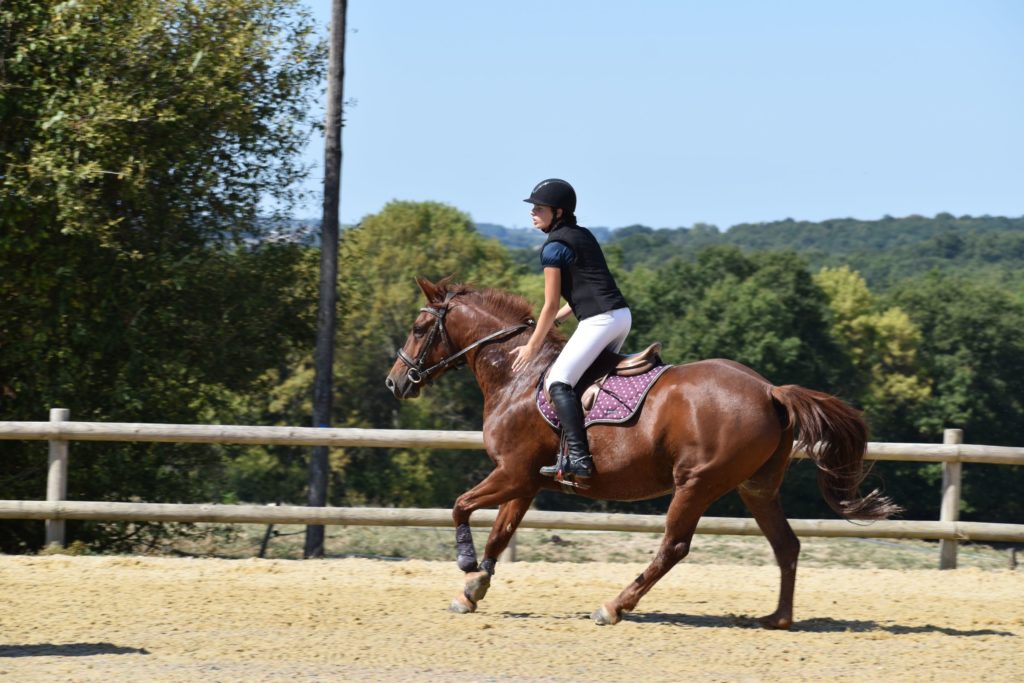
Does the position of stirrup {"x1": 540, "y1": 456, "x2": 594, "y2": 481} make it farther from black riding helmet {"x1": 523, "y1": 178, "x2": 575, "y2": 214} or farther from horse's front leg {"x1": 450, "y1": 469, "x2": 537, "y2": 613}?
black riding helmet {"x1": 523, "y1": 178, "x2": 575, "y2": 214}

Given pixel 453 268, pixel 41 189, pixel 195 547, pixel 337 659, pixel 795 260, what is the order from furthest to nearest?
pixel 795 260 → pixel 453 268 → pixel 195 547 → pixel 41 189 → pixel 337 659

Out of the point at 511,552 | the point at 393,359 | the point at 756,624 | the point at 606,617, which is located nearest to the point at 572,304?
the point at 606,617

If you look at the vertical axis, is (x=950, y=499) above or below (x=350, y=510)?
above

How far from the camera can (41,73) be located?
12.5 m

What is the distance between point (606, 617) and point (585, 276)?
6.63 feet

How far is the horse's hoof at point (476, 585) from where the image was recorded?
7.50 m

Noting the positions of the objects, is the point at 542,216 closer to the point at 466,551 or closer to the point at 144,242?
the point at 466,551

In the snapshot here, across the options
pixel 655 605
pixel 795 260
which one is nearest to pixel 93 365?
pixel 655 605

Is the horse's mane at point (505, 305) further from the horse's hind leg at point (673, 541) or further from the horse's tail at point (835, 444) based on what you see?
the horse's tail at point (835, 444)

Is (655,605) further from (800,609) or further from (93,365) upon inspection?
(93,365)

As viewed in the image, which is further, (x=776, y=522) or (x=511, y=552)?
(x=511, y=552)

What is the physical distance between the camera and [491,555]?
7.63m

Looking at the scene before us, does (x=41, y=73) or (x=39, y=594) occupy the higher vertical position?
(x=41, y=73)

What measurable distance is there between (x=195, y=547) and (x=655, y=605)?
34.4 feet
